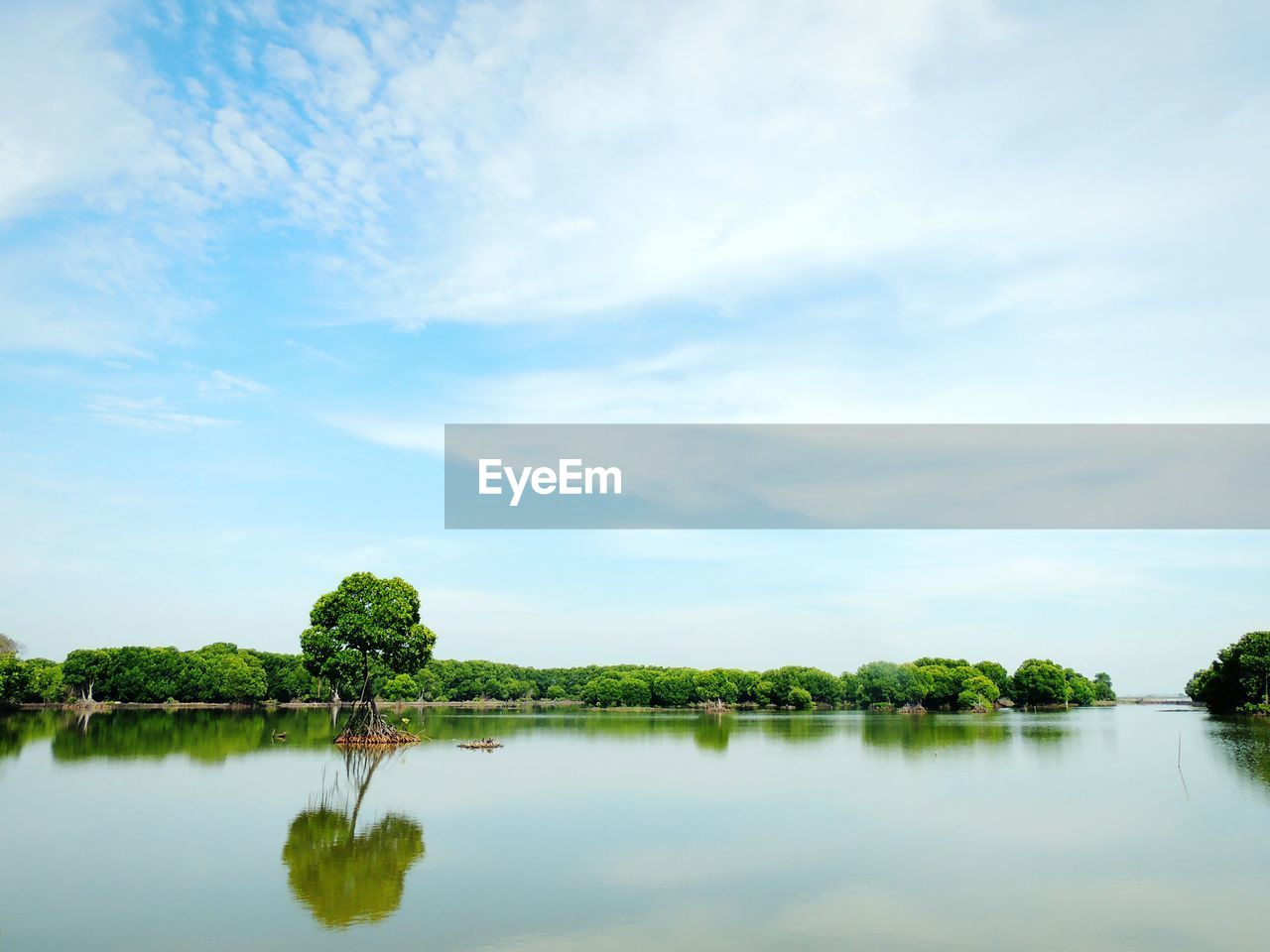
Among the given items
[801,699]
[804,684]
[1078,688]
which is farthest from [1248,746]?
[1078,688]

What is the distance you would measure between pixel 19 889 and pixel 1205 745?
69.9 metres

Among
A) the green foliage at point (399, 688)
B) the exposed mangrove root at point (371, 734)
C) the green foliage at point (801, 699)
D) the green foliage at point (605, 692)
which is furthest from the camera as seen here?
the green foliage at point (605, 692)

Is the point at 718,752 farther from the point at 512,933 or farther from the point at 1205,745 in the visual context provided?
the point at 512,933

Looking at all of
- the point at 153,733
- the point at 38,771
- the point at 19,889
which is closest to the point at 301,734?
Answer: the point at 153,733

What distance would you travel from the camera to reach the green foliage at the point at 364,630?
55.9 meters

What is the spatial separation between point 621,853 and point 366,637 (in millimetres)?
Answer: 36234

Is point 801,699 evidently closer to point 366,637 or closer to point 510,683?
point 510,683

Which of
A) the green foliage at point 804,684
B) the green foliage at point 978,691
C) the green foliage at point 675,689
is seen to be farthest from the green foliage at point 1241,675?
the green foliage at point 675,689

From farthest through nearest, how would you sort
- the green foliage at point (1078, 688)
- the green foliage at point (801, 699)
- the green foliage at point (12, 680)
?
the green foliage at point (1078, 688) → the green foliage at point (801, 699) → the green foliage at point (12, 680)

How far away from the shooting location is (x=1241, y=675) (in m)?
108

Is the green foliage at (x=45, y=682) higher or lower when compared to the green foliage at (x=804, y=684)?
higher

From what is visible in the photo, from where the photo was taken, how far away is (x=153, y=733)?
63469mm

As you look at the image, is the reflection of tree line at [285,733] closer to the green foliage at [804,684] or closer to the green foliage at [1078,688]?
the green foliage at [804,684]

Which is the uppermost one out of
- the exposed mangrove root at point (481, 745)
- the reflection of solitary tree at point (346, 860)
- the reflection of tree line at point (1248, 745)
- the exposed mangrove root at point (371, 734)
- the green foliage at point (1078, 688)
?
the reflection of solitary tree at point (346, 860)
